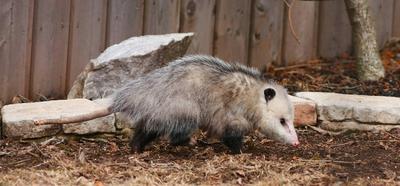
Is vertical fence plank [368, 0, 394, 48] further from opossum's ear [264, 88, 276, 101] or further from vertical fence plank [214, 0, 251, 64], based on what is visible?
opossum's ear [264, 88, 276, 101]

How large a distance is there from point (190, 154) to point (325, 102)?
3.57 ft

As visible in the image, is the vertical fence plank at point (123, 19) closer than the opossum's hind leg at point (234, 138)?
No

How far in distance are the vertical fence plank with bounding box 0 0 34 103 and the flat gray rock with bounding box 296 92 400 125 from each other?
5.91 feet

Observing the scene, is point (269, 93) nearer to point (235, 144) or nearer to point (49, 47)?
point (235, 144)

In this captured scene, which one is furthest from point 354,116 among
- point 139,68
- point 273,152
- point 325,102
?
point 139,68

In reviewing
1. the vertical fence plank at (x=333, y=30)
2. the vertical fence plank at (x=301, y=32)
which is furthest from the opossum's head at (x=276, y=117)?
the vertical fence plank at (x=333, y=30)

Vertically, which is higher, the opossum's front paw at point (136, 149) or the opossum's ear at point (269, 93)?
the opossum's ear at point (269, 93)

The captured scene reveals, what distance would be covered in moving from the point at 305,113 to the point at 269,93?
68cm

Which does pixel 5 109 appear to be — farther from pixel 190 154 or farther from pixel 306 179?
pixel 306 179

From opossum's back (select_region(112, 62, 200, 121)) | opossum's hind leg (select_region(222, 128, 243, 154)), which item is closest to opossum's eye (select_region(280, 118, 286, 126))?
opossum's hind leg (select_region(222, 128, 243, 154))

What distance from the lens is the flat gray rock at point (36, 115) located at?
4.43 meters

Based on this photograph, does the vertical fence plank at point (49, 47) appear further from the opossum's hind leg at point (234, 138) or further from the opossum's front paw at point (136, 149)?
the opossum's hind leg at point (234, 138)

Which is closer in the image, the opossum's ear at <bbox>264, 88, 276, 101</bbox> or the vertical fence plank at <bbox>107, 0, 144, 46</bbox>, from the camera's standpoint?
the opossum's ear at <bbox>264, 88, 276, 101</bbox>

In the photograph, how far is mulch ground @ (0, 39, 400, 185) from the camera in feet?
12.4
